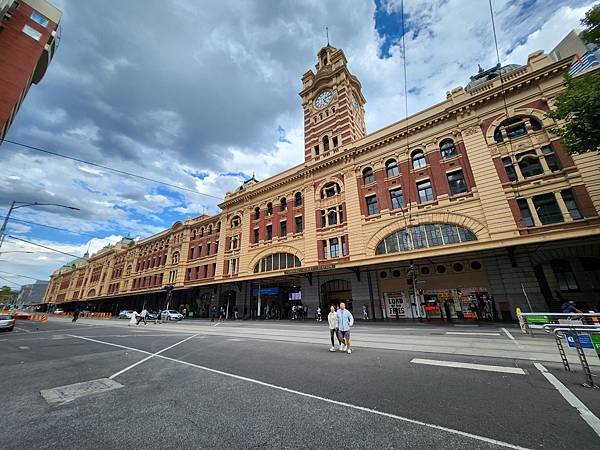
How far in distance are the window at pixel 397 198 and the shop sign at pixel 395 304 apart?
798cm

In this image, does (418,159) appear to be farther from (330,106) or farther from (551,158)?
(330,106)

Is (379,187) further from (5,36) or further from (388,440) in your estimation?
(5,36)

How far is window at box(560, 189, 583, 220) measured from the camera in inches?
626

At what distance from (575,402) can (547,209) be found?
18.3m

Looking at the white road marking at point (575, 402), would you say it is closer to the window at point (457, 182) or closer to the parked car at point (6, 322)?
the window at point (457, 182)

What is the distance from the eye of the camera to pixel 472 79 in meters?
26.3

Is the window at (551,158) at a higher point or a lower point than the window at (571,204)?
higher

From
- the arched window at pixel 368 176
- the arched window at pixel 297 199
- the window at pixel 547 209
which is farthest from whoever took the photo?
the arched window at pixel 297 199

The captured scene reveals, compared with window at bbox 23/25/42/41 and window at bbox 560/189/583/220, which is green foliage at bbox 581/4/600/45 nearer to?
window at bbox 560/189/583/220

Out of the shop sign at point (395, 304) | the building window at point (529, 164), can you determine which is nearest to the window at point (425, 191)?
the building window at point (529, 164)

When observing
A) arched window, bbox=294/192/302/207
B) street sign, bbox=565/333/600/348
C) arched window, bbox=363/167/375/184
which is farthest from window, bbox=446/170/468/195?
street sign, bbox=565/333/600/348

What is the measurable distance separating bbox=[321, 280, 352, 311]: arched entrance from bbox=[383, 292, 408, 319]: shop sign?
394 cm

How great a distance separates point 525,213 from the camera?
17578 millimetres

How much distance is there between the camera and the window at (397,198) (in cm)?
2277
